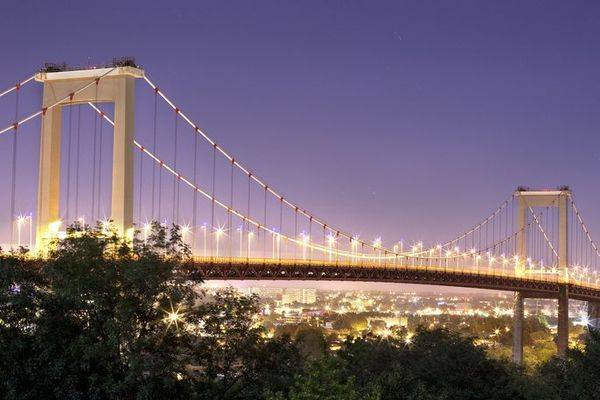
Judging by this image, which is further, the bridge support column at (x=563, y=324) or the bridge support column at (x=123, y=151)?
the bridge support column at (x=563, y=324)

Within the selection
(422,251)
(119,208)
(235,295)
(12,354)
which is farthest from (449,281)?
(12,354)

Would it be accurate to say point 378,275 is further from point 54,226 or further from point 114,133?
point 54,226

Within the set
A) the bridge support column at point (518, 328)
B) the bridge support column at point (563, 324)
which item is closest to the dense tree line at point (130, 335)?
the bridge support column at point (518, 328)

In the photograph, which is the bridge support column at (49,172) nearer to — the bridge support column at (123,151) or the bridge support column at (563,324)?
the bridge support column at (123,151)

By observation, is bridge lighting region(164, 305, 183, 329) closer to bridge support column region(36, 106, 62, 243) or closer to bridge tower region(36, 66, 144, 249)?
bridge tower region(36, 66, 144, 249)

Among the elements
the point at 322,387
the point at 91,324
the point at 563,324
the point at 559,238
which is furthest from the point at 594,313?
the point at 322,387
